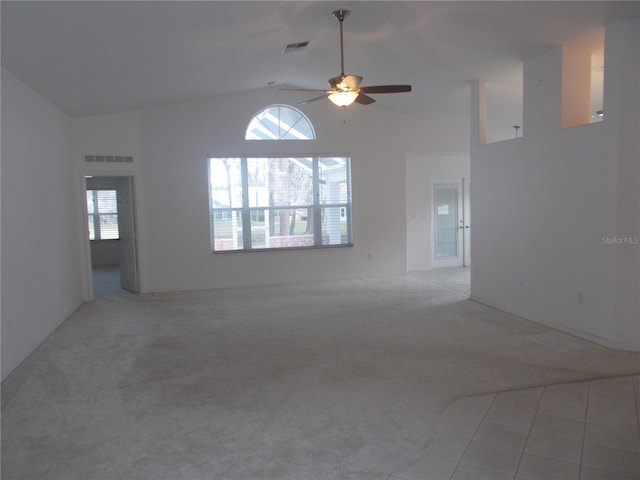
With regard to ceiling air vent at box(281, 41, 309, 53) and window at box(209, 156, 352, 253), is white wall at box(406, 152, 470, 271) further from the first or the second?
ceiling air vent at box(281, 41, 309, 53)

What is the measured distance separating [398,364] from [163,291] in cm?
487

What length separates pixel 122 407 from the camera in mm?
3562

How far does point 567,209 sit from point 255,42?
147 inches

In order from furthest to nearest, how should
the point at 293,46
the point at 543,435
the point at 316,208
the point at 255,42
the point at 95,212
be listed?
the point at 95,212 → the point at 316,208 → the point at 293,46 → the point at 255,42 → the point at 543,435

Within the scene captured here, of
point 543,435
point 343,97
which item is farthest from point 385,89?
point 543,435

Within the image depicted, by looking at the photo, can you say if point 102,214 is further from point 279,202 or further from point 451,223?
point 451,223

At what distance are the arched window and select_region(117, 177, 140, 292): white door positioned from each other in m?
2.11

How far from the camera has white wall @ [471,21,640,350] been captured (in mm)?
4441

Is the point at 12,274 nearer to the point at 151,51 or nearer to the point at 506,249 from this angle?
the point at 151,51

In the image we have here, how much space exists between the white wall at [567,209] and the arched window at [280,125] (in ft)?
10.3

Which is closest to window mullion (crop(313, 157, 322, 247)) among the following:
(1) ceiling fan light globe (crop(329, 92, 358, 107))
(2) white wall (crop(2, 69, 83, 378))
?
(2) white wall (crop(2, 69, 83, 378))

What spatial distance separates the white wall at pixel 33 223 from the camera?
14.4ft

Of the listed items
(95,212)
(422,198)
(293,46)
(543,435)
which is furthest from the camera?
(95,212)

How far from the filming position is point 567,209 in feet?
16.6
